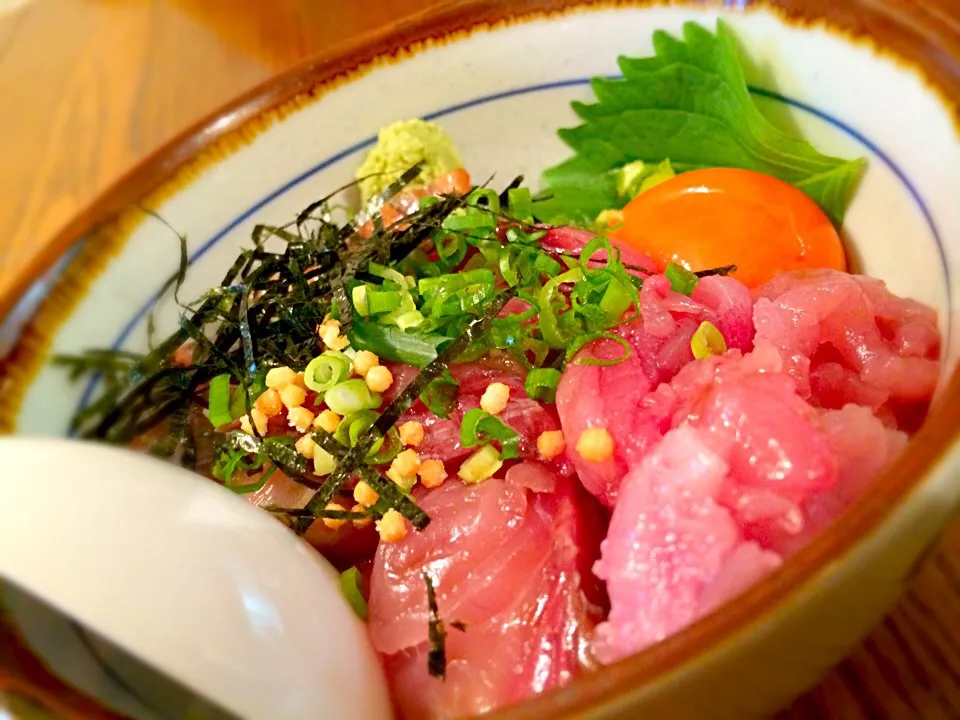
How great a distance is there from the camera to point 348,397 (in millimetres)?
1270

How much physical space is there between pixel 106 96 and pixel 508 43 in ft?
6.91

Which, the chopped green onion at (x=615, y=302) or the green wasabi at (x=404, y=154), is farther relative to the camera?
the green wasabi at (x=404, y=154)

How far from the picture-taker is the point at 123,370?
5.22ft

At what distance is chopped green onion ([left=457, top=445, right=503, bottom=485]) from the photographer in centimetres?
118

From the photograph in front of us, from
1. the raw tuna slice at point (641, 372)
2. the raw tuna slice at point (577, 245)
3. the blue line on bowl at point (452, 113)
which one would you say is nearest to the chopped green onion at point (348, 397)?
the raw tuna slice at point (641, 372)

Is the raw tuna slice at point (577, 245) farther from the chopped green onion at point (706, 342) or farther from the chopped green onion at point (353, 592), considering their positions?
the chopped green onion at point (353, 592)

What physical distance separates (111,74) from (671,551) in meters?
3.24

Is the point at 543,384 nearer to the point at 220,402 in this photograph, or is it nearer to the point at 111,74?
the point at 220,402

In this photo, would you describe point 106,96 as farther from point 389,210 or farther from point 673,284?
point 673,284

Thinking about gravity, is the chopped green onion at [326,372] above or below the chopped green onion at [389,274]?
below

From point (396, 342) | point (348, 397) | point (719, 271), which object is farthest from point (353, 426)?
point (719, 271)

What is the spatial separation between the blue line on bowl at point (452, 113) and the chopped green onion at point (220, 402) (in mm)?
293

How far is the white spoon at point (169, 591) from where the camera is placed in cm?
92

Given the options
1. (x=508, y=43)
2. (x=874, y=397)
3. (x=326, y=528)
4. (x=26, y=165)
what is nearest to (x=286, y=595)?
(x=326, y=528)
